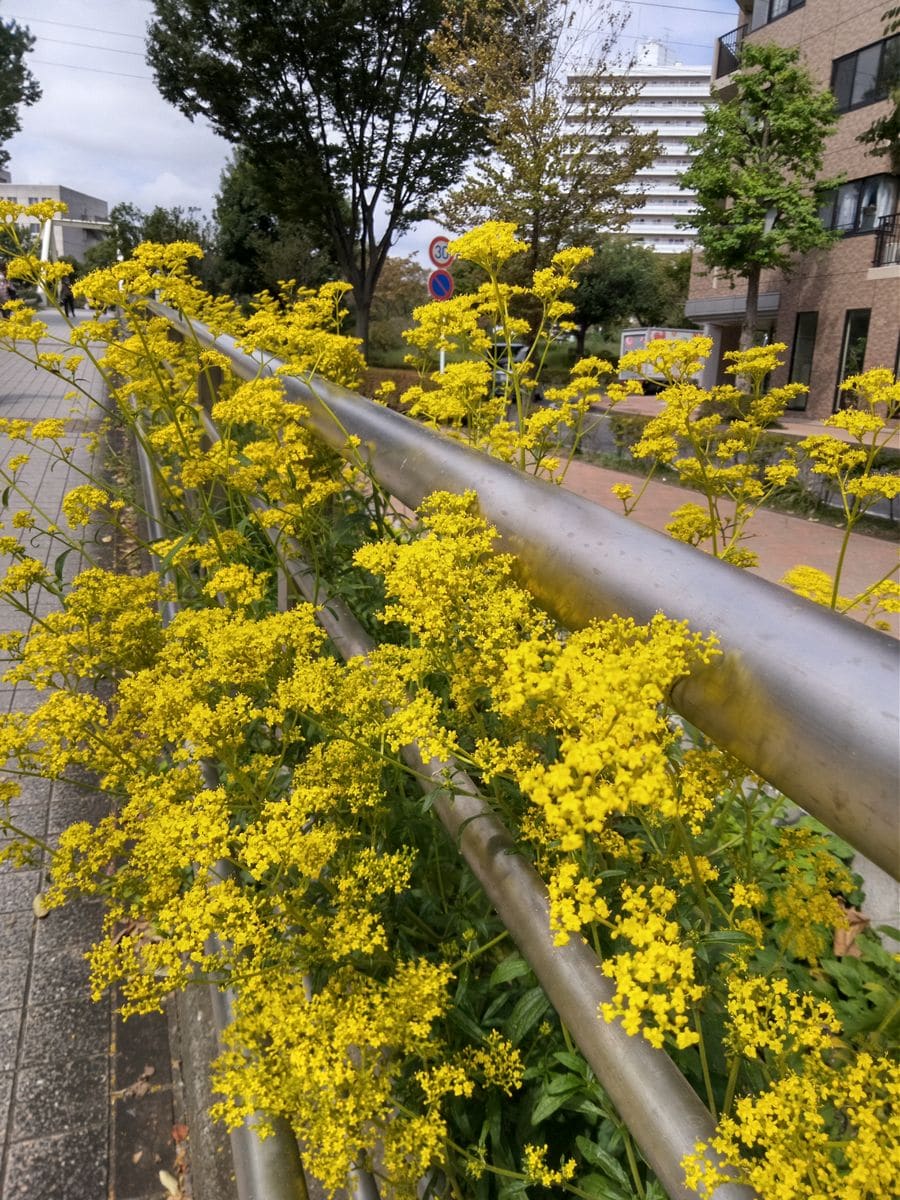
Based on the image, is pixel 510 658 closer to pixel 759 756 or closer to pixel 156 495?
pixel 759 756

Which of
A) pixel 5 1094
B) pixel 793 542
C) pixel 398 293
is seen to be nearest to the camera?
pixel 5 1094

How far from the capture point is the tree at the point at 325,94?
19.3 m

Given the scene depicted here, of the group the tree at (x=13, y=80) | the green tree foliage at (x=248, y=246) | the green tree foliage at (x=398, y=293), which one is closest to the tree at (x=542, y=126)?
the green tree foliage at (x=248, y=246)

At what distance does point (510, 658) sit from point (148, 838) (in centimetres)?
80

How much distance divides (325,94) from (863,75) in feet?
54.4

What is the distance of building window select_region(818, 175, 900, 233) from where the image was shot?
22.6 m

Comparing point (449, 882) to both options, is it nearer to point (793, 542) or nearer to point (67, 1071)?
point (67, 1071)

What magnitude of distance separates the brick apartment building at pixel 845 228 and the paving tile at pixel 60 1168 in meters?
25.3

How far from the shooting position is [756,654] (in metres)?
0.58

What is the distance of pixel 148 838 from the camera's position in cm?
122

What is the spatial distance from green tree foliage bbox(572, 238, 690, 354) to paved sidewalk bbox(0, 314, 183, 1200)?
5018 centimetres

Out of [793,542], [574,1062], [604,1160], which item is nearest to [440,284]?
[793,542]

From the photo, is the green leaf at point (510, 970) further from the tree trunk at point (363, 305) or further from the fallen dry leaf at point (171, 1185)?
the tree trunk at point (363, 305)

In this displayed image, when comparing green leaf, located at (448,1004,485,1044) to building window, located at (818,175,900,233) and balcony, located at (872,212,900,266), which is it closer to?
balcony, located at (872,212,900,266)
